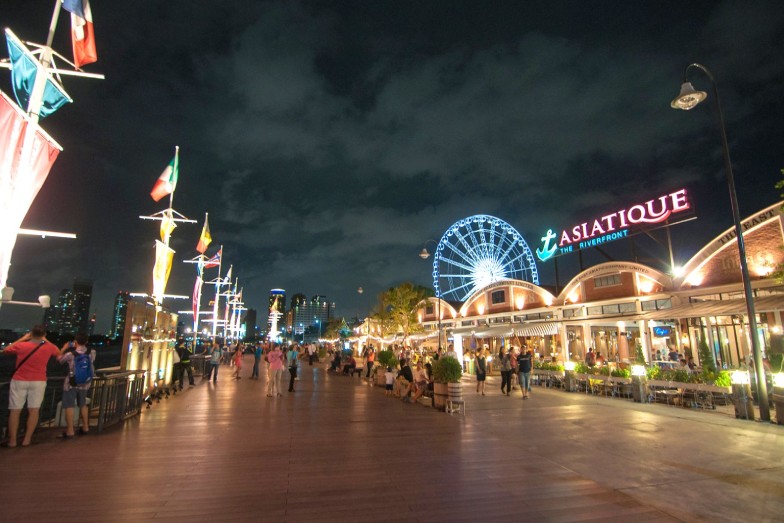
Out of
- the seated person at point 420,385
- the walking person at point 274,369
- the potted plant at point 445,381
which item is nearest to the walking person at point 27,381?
the walking person at point 274,369

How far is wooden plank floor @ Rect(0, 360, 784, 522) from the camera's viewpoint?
4.61m

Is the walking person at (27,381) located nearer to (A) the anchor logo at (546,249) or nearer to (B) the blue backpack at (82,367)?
(B) the blue backpack at (82,367)

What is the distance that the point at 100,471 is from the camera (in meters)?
5.80

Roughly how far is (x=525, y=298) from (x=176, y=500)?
28.8 meters

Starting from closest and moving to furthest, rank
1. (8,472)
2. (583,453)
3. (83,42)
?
1. (8,472)
2. (583,453)
3. (83,42)

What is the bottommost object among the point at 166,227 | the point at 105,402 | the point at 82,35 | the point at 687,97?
the point at 105,402

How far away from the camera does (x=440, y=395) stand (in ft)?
39.2

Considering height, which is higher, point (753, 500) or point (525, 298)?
point (525, 298)

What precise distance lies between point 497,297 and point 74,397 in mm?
29638

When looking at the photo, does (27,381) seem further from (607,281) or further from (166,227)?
(607,281)

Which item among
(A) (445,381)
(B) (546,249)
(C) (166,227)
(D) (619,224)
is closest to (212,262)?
(C) (166,227)

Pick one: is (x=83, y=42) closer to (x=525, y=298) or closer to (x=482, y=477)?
(x=482, y=477)

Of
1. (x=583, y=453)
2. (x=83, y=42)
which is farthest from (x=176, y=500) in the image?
(x=83, y=42)

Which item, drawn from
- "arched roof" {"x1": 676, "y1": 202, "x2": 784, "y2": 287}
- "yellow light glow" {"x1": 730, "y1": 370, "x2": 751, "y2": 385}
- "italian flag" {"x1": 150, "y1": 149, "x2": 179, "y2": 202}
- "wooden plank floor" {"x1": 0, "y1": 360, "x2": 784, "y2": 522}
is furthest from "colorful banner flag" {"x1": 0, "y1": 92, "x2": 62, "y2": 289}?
"arched roof" {"x1": 676, "y1": 202, "x2": 784, "y2": 287}
